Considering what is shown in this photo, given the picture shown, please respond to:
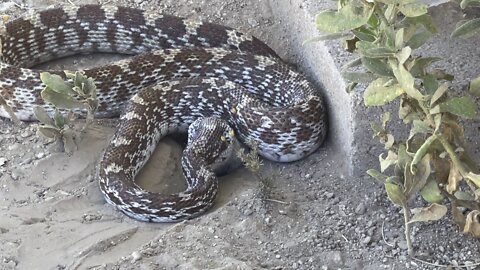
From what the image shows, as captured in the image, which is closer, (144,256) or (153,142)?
(144,256)

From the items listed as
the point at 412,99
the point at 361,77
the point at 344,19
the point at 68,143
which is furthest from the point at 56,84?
the point at 412,99

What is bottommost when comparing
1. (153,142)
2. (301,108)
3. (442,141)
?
(153,142)

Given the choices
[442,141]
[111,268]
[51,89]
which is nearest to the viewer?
[442,141]

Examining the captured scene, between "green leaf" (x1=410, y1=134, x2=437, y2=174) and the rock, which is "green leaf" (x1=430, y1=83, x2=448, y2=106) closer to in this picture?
"green leaf" (x1=410, y1=134, x2=437, y2=174)

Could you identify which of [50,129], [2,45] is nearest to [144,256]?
[50,129]

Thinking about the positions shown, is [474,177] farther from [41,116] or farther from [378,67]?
[41,116]

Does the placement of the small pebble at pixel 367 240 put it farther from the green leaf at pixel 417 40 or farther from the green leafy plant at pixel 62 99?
the green leafy plant at pixel 62 99

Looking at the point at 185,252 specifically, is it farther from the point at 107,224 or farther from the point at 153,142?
the point at 153,142
